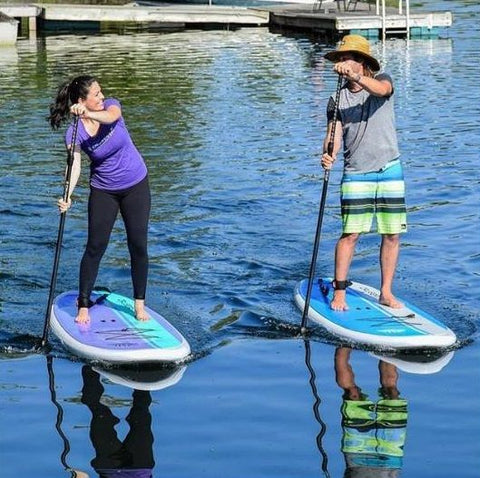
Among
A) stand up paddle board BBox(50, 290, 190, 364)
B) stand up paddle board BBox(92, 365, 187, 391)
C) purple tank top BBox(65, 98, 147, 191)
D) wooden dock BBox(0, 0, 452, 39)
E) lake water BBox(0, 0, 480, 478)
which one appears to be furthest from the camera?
wooden dock BBox(0, 0, 452, 39)

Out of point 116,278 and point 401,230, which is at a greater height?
point 401,230

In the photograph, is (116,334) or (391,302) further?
(391,302)

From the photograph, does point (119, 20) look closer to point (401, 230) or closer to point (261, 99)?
point (261, 99)

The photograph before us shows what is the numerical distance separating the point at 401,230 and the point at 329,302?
0.91 metres

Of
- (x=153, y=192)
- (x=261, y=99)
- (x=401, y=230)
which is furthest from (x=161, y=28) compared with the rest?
(x=401, y=230)

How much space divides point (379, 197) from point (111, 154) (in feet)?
6.89

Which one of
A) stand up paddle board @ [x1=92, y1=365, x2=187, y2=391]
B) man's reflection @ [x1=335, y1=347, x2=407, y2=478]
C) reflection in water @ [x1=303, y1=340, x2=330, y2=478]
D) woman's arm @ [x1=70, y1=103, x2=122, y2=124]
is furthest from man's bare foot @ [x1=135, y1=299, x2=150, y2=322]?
man's reflection @ [x1=335, y1=347, x2=407, y2=478]

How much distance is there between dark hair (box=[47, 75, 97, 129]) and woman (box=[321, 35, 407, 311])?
1890mm

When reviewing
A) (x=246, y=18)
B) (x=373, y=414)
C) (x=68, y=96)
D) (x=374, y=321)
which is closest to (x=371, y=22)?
Answer: (x=246, y=18)

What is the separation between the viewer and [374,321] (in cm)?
975

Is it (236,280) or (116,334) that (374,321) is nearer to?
(116,334)

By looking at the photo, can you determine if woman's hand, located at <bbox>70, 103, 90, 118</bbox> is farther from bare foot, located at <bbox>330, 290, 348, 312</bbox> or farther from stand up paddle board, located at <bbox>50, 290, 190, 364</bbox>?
bare foot, located at <bbox>330, 290, 348, 312</bbox>

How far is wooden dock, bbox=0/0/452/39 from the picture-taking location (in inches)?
1468

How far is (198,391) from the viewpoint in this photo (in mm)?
8633
